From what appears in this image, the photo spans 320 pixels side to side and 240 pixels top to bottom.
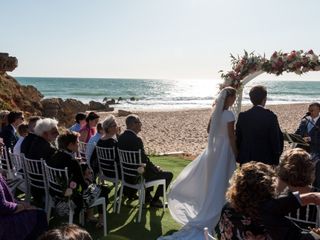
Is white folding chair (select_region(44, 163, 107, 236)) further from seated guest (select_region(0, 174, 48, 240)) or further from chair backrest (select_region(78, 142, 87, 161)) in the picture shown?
chair backrest (select_region(78, 142, 87, 161))

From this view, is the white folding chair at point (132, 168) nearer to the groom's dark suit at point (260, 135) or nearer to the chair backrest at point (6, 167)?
the groom's dark suit at point (260, 135)

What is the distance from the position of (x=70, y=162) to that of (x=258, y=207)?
2.85m

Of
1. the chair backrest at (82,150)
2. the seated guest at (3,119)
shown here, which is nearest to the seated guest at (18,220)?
the chair backrest at (82,150)

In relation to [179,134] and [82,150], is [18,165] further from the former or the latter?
[179,134]

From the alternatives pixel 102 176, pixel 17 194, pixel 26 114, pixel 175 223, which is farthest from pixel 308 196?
pixel 26 114

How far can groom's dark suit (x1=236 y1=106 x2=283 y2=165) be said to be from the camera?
552cm

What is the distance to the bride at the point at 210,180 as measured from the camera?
5.78 metres

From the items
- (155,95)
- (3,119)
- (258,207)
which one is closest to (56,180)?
(258,207)

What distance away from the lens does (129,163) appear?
6254 mm

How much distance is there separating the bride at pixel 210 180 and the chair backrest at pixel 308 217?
2.20 meters

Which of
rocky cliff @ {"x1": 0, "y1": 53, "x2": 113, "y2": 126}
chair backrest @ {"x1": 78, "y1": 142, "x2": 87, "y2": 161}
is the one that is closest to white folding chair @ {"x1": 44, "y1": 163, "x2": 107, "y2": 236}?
chair backrest @ {"x1": 78, "y1": 142, "x2": 87, "y2": 161}

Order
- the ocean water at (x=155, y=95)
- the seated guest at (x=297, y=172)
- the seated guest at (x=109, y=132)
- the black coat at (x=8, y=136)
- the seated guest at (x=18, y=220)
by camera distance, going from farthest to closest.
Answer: the ocean water at (x=155, y=95) < the black coat at (x=8, y=136) < the seated guest at (x=109, y=132) < the seated guest at (x=18, y=220) < the seated guest at (x=297, y=172)

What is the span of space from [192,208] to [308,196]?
3.75 metres

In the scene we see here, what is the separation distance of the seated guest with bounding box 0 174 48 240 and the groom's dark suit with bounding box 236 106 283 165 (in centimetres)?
270
